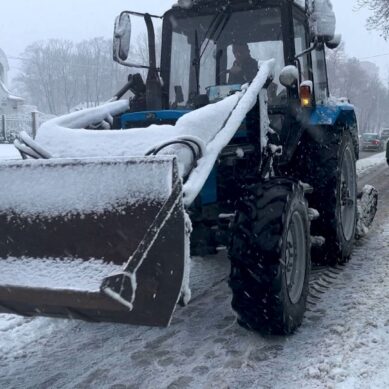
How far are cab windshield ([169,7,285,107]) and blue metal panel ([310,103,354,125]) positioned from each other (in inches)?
16.6

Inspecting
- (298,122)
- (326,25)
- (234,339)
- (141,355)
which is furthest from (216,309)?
(326,25)

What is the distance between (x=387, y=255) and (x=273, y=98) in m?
2.12

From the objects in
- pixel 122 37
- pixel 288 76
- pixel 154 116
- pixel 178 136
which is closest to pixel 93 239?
pixel 178 136

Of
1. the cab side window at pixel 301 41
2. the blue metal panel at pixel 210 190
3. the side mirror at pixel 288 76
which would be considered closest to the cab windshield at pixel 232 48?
the cab side window at pixel 301 41

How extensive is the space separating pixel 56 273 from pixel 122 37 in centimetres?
253

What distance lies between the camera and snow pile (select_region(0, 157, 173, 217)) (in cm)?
290

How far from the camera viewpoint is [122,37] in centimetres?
470

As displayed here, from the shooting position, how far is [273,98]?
475 centimetres

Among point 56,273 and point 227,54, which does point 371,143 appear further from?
point 56,273

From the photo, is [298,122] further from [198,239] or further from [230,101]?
[198,239]

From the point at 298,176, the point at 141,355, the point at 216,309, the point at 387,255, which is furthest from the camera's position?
the point at 387,255

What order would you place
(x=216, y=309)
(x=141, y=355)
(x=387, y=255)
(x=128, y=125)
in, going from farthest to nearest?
(x=387, y=255) < (x=128, y=125) < (x=216, y=309) < (x=141, y=355)

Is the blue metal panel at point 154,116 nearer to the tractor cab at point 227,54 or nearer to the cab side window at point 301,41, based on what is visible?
the tractor cab at point 227,54

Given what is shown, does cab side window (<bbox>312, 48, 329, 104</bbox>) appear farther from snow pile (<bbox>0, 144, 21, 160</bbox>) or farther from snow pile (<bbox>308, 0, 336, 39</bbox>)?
snow pile (<bbox>0, 144, 21, 160</bbox>)
